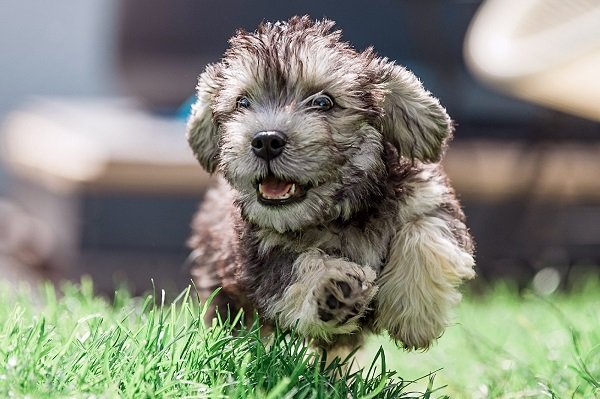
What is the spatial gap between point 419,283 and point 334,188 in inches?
15.6

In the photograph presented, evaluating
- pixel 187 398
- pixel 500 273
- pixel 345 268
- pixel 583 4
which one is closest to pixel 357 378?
pixel 345 268

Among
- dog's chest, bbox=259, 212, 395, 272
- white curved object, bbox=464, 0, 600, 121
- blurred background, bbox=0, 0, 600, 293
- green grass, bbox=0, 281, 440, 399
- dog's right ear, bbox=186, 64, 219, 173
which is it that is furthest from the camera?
blurred background, bbox=0, 0, 600, 293

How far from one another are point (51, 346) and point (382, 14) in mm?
6297

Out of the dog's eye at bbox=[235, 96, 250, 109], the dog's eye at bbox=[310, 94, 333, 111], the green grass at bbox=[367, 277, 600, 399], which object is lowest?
the green grass at bbox=[367, 277, 600, 399]

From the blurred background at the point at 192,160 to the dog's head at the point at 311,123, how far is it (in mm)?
3774

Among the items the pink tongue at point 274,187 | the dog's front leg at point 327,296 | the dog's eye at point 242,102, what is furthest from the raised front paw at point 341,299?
the dog's eye at point 242,102

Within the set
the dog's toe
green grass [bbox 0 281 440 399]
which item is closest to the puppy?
the dog's toe

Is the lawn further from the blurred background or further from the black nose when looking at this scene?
the blurred background

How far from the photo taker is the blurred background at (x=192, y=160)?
7938mm

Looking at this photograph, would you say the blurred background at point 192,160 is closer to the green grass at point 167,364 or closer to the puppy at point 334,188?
the puppy at point 334,188

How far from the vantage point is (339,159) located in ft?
9.96

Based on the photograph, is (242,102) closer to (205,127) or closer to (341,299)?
(205,127)

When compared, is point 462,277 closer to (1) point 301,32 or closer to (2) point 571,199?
(1) point 301,32

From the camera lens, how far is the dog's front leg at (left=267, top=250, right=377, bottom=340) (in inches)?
112
